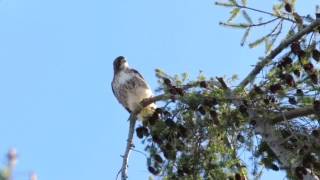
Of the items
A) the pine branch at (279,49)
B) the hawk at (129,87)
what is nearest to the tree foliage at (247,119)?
the pine branch at (279,49)

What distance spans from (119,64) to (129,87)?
75 centimetres

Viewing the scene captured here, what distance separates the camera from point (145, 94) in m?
7.55

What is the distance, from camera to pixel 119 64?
27.2 feet

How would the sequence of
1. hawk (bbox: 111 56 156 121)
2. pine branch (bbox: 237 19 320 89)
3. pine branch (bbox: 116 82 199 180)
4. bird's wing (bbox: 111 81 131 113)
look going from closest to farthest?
pine branch (bbox: 237 19 320 89) < pine branch (bbox: 116 82 199 180) < hawk (bbox: 111 56 156 121) < bird's wing (bbox: 111 81 131 113)

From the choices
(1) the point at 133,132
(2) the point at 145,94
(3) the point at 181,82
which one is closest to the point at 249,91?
(3) the point at 181,82

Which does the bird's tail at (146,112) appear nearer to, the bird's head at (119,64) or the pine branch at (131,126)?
the pine branch at (131,126)

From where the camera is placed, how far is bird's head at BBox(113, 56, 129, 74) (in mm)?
8188

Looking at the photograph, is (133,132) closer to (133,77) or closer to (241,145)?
(241,145)

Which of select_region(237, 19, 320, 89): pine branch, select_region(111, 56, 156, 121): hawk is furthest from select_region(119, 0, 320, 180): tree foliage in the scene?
select_region(111, 56, 156, 121): hawk

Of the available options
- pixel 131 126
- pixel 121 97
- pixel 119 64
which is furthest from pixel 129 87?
pixel 131 126

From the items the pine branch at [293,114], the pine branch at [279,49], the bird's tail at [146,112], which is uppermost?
the bird's tail at [146,112]

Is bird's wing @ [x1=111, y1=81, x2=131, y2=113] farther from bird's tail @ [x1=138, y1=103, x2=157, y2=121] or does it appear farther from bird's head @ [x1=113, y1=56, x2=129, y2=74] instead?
bird's tail @ [x1=138, y1=103, x2=157, y2=121]

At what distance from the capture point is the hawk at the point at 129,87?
295 inches

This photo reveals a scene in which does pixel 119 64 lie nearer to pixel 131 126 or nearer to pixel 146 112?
pixel 146 112
